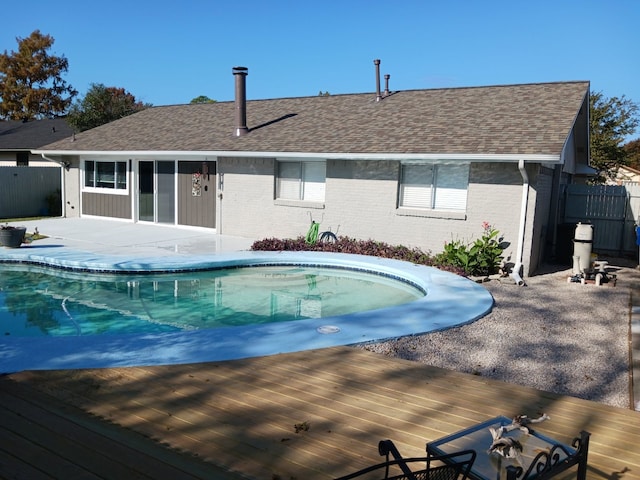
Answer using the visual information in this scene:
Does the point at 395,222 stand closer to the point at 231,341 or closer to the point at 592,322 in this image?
the point at 592,322

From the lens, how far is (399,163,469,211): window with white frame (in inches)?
499

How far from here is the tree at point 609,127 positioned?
95.7 feet

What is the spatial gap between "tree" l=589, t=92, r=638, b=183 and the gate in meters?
15.9

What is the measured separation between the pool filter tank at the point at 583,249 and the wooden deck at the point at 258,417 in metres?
7.12

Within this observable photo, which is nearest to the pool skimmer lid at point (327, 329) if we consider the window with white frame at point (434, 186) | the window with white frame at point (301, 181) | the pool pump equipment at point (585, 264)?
the pool pump equipment at point (585, 264)

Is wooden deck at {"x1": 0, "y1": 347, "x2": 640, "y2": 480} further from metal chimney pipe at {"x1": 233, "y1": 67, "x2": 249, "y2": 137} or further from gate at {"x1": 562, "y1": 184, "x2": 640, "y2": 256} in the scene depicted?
metal chimney pipe at {"x1": 233, "y1": 67, "x2": 249, "y2": 137}

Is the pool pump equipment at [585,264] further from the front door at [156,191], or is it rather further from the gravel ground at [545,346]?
the front door at [156,191]

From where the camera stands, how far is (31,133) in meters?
28.8

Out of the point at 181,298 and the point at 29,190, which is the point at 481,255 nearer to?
the point at 181,298

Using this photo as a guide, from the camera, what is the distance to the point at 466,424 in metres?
4.33

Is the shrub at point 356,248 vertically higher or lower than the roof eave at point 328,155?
lower

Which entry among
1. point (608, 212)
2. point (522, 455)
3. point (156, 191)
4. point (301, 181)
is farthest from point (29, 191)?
point (522, 455)

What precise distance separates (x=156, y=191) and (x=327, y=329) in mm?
12495

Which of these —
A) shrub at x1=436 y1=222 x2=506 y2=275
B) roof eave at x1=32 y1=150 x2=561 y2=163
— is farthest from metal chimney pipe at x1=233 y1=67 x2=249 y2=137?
shrub at x1=436 y1=222 x2=506 y2=275
